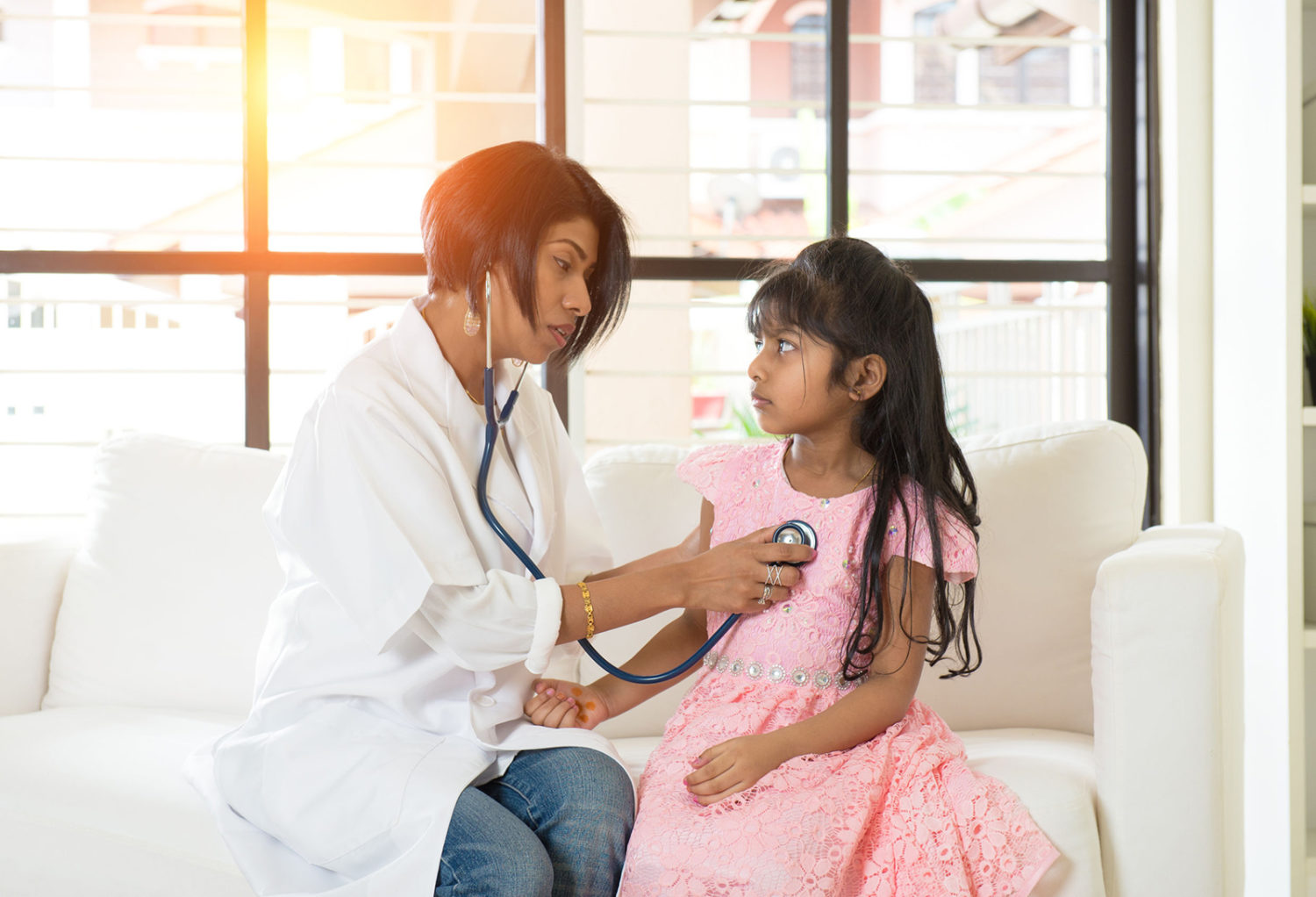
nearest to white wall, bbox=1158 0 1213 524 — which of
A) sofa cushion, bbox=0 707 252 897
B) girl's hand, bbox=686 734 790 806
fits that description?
girl's hand, bbox=686 734 790 806

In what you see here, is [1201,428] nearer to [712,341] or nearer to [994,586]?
[994,586]

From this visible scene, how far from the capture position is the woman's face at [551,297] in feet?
4.38

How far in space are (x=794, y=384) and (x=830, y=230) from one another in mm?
883

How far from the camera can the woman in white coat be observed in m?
1.16

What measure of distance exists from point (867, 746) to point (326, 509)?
69cm

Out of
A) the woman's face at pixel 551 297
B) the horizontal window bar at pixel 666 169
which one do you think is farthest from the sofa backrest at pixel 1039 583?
the horizontal window bar at pixel 666 169

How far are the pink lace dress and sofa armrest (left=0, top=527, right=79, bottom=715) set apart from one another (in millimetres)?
1158

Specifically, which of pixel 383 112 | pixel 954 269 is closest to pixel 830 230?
pixel 954 269

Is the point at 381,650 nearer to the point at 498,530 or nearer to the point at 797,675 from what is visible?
the point at 498,530

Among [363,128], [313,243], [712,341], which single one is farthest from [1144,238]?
[712,341]

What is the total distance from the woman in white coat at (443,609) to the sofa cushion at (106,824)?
131 mm

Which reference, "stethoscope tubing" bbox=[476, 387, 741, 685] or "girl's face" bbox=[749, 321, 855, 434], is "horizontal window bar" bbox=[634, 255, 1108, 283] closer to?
"girl's face" bbox=[749, 321, 855, 434]

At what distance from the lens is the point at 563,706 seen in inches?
53.3

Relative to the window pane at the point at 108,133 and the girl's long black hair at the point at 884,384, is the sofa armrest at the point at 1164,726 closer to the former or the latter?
the girl's long black hair at the point at 884,384
